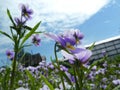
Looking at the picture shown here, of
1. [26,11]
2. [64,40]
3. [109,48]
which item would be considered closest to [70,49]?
[64,40]

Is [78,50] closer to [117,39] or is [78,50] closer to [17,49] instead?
[17,49]

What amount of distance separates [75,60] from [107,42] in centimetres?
2815

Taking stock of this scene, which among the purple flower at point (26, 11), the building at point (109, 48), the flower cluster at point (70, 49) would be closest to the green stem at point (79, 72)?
the flower cluster at point (70, 49)

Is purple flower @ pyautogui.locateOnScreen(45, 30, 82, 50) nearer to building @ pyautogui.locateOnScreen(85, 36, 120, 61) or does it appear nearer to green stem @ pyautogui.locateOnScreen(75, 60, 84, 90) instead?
green stem @ pyautogui.locateOnScreen(75, 60, 84, 90)

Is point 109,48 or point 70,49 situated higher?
point 109,48

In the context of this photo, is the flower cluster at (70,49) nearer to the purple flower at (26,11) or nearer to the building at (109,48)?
the purple flower at (26,11)

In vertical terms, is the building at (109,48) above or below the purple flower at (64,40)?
above

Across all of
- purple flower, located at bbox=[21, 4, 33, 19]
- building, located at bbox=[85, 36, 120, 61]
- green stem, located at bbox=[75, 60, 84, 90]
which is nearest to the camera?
green stem, located at bbox=[75, 60, 84, 90]

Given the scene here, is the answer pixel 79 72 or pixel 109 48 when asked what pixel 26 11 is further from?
pixel 109 48

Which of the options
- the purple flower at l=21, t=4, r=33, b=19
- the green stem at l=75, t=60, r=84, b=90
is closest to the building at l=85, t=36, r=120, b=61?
the purple flower at l=21, t=4, r=33, b=19

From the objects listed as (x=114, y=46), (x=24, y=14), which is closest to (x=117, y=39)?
(x=114, y=46)

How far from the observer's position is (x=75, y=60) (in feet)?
4.00

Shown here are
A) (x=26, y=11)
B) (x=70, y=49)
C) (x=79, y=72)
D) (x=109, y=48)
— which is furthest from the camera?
(x=109, y=48)

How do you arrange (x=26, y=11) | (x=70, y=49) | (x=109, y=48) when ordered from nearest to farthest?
(x=70, y=49) < (x=26, y=11) < (x=109, y=48)
